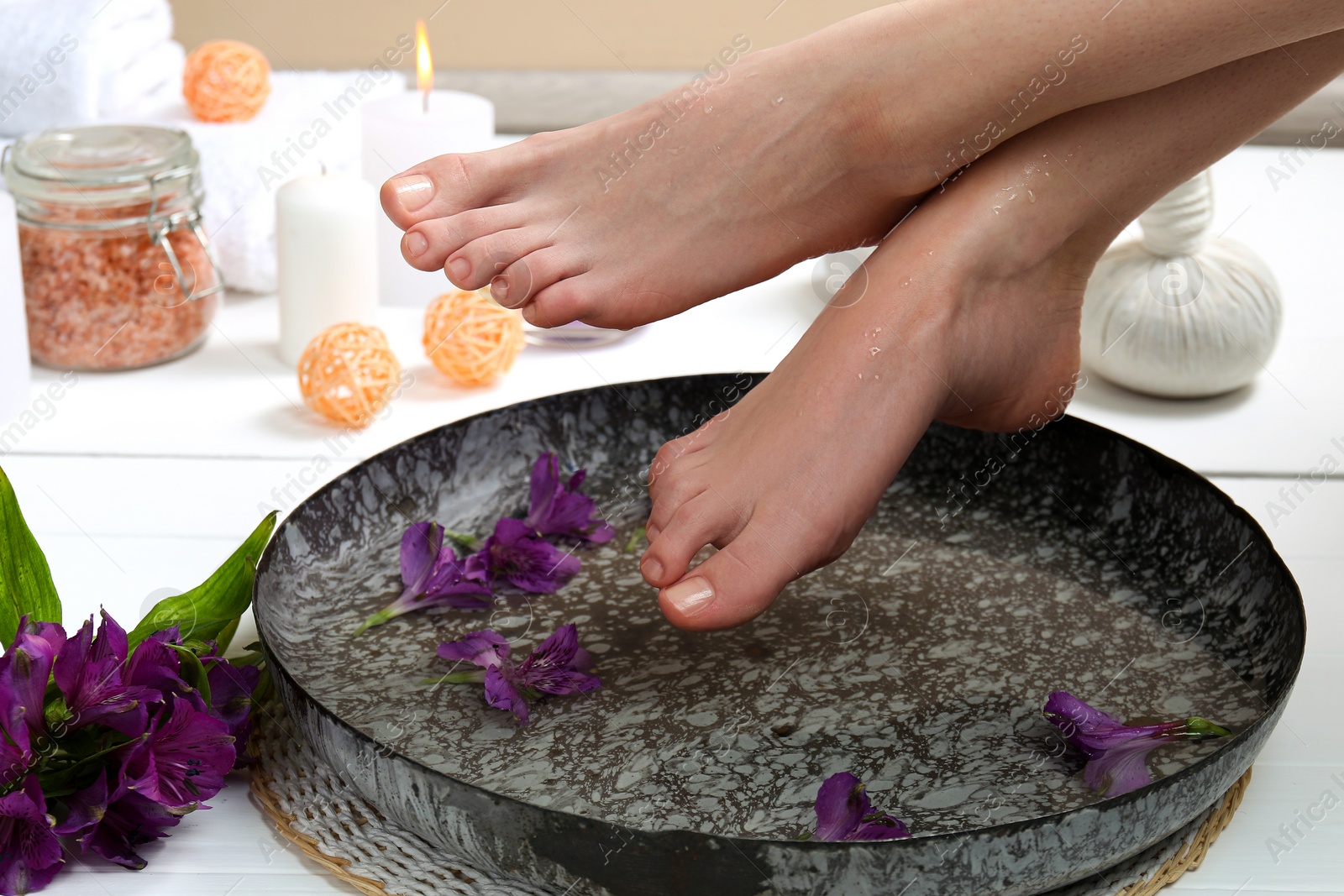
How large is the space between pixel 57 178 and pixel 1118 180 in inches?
33.0

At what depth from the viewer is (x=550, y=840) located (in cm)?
54

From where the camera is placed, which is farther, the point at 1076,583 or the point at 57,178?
the point at 57,178

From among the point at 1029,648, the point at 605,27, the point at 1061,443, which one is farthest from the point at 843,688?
the point at 605,27

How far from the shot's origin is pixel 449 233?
2.62 ft

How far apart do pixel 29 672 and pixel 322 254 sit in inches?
28.1

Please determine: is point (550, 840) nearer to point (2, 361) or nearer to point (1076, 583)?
point (1076, 583)

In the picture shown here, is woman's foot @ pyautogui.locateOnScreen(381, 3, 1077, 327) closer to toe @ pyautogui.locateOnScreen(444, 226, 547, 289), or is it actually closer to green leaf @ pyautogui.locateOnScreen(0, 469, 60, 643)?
toe @ pyautogui.locateOnScreen(444, 226, 547, 289)

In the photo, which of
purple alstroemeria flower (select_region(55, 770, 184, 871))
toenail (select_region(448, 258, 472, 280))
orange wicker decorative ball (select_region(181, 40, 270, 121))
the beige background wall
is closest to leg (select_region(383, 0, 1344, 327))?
toenail (select_region(448, 258, 472, 280))

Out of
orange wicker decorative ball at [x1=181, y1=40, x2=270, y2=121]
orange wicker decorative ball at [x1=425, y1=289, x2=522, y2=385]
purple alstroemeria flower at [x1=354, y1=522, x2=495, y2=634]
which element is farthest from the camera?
orange wicker decorative ball at [x1=181, y1=40, x2=270, y2=121]

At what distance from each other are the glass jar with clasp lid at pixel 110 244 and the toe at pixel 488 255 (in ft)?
1.56

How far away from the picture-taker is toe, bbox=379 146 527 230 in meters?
0.80

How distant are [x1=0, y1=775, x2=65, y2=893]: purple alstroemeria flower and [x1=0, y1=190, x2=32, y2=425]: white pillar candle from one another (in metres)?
0.62

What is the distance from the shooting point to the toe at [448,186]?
0.80 metres

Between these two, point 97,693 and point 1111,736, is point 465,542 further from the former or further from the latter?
point 1111,736
